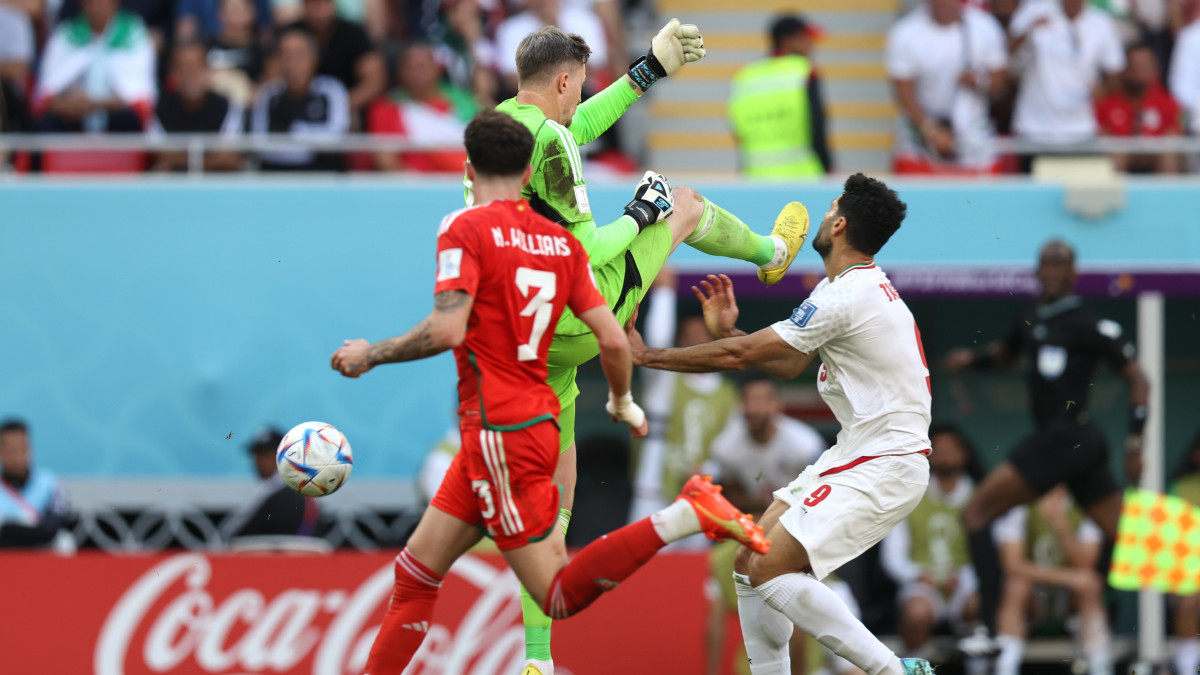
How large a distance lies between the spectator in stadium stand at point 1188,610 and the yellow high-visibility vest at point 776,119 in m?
3.76

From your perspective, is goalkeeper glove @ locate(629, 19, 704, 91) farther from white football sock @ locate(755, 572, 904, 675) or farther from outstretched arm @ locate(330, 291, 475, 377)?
white football sock @ locate(755, 572, 904, 675)

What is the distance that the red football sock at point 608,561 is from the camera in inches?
234

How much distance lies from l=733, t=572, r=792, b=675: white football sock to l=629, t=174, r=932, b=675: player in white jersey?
0.59 feet

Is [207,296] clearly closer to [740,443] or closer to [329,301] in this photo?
[329,301]

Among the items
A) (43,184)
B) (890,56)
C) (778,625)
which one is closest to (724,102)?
(890,56)

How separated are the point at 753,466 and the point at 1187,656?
368 cm

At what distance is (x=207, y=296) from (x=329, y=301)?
38.6 inches

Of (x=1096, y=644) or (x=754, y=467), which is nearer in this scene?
(x=754, y=467)

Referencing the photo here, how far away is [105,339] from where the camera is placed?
478 inches

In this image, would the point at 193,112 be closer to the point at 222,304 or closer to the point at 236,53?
the point at 236,53

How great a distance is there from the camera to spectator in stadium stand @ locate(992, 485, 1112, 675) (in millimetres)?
11008

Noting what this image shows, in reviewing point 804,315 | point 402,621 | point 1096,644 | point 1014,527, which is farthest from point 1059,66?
point 402,621

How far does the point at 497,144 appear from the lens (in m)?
5.98

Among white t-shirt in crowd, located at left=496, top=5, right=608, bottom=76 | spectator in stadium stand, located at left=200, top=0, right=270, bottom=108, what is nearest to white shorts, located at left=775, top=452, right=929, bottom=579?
white t-shirt in crowd, located at left=496, top=5, right=608, bottom=76
